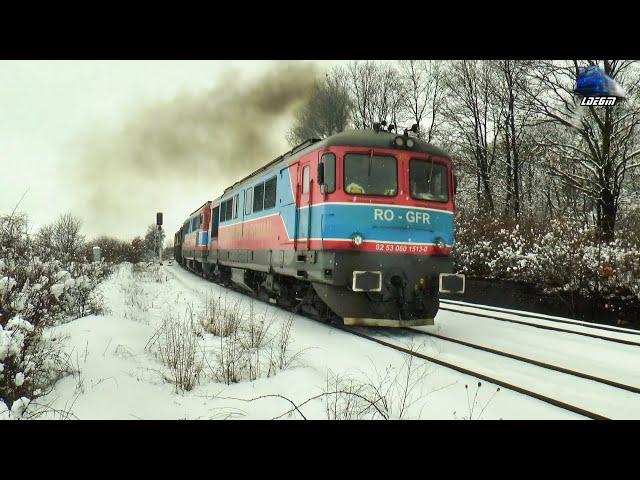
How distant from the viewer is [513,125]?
85.6 feet

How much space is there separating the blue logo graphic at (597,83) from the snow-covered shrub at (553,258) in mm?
5685

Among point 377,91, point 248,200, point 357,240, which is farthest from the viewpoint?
point 377,91

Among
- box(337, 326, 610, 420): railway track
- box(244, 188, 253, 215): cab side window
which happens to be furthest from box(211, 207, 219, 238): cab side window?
box(337, 326, 610, 420): railway track

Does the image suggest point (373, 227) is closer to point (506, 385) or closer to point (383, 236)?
point (383, 236)

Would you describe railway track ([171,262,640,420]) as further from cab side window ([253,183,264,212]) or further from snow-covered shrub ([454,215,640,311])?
cab side window ([253,183,264,212])

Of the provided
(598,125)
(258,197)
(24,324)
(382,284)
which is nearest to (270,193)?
(258,197)

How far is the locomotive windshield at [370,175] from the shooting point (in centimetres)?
817

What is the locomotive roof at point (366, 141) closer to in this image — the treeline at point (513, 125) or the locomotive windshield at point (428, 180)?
the locomotive windshield at point (428, 180)

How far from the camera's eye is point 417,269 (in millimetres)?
8359

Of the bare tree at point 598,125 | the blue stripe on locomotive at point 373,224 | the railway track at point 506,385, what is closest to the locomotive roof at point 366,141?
the blue stripe on locomotive at point 373,224

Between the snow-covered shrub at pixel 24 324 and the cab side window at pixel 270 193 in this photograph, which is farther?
the cab side window at pixel 270 193

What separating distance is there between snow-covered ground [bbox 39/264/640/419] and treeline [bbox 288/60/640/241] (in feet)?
23.7

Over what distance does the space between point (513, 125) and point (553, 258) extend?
16415mm
